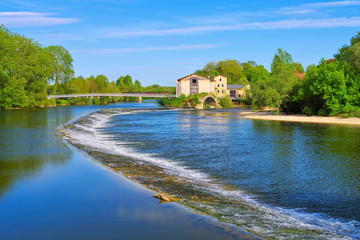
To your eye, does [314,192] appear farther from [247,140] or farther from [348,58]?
[348,58]

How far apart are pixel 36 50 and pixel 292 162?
252 ft

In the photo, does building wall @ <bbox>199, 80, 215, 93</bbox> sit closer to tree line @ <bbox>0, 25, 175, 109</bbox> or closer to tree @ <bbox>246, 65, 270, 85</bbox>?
tree @ <bbox>246, 65, 270, 85</bbox>

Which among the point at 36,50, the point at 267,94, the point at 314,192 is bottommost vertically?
the point at 314,192

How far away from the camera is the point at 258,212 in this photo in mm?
10180

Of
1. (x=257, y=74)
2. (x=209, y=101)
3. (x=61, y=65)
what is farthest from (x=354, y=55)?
(x=61, y=65)

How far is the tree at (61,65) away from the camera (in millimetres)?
126250

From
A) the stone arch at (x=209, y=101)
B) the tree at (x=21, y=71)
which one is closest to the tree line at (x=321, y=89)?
the stone arch at (x=209, y=101)

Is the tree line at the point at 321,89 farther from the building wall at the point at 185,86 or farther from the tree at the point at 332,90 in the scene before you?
the building wall at the point at 185,86

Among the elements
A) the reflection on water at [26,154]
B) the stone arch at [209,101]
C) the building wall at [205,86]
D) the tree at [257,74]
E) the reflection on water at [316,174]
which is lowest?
the reflection on water at [316,174]

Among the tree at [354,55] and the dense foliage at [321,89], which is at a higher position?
the tree at [354,55]

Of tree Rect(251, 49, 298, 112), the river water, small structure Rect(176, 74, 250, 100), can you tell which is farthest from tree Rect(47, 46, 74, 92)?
the river water

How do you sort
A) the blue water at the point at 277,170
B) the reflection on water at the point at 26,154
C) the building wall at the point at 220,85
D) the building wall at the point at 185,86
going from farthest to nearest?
the building wall at the point at 220,85 → the building wall at the point at 185,86 → the reflection on water at the point at 26,154 → the blue water at the point at 277,170

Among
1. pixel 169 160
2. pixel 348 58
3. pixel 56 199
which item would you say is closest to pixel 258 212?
pixel 56 199

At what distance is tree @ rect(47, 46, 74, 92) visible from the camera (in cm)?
12625
